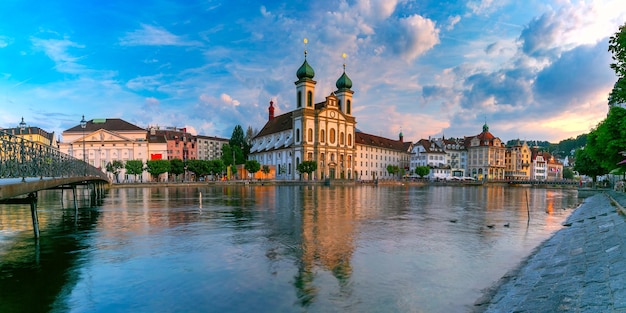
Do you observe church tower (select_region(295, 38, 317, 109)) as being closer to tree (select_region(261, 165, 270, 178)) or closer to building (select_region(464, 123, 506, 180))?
tree (select_region(261, 165, 270, 178))

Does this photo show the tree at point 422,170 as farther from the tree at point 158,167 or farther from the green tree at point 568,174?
the green tree at point 568,174

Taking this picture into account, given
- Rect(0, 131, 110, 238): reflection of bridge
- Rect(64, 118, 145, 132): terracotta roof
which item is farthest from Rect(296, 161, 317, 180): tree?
Rect(0, 131, 110, 238): reflection of bridge

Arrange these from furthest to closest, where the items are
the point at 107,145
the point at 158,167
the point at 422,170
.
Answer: the point at 422,170 → the point at 107,145 → the point at 158,167

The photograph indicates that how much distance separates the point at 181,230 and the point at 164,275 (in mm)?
9174

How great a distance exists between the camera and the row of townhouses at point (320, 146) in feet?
347

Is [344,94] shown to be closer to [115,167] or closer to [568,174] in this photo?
[115,167]

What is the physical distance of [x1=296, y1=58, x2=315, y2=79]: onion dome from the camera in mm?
106438

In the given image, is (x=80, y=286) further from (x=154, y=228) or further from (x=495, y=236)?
(x=495, y=236)

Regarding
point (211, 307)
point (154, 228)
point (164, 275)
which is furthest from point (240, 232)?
point (211, 307)

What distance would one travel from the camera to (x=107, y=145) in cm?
10856

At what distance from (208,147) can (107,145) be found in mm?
62297

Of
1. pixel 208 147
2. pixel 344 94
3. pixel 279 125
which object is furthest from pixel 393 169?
pixel 208 147

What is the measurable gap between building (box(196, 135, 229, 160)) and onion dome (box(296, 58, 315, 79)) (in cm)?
7279

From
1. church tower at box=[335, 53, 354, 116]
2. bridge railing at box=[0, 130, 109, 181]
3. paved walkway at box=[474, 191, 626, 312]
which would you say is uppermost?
church tower at box=[335, 53, 354, 116]
